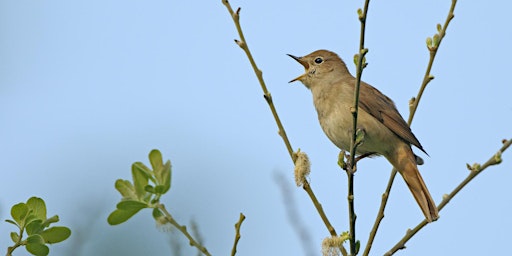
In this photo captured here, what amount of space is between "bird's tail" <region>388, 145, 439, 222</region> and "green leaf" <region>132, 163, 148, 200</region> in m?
2.05

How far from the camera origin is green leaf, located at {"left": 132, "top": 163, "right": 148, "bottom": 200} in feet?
5.87

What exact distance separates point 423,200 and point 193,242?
2256mm

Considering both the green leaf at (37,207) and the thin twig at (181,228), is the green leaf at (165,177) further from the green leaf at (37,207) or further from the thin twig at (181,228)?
the green leaf at (37,207)

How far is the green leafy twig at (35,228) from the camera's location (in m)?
1.80

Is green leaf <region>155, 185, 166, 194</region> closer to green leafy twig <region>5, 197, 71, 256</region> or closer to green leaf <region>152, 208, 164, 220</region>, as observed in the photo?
green leaf <region>152, 208, 164, 220</region>

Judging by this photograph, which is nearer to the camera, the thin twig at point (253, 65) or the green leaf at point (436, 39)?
the thin twig at point (253, 65)

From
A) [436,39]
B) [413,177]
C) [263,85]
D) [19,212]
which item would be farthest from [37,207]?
[413,177]

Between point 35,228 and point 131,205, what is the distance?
0.30m

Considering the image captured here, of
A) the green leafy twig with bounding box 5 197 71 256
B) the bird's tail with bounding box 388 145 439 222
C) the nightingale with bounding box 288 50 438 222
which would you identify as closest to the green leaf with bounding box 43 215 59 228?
the green leafy twig with bounding box 5 197 71 256

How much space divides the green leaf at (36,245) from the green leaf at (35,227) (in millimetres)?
40

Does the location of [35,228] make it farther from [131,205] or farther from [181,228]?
[181,228]

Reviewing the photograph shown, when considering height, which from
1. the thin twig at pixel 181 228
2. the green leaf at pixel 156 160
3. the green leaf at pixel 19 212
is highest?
the green leaf at pixel 156 160

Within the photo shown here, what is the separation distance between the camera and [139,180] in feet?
5.90

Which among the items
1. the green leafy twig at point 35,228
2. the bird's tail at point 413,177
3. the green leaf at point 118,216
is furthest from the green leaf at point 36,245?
the bird's tail at point 413,177
